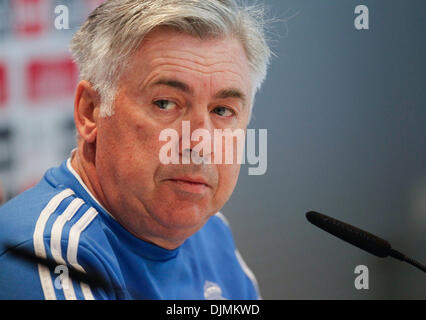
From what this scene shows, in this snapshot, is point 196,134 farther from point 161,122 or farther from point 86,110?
point 86,110

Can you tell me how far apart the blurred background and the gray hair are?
209 mm

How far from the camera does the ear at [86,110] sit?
1386 millimetres

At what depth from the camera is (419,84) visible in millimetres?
1646

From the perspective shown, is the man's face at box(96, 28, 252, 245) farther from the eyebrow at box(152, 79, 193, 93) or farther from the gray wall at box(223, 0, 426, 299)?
the gray wall at box(223, 0, 426, 299)

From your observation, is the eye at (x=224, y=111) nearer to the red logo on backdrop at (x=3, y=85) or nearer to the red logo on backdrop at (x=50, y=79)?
the red logo on backdrop at (x=50, y=79)

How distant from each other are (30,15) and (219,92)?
1.94 feet

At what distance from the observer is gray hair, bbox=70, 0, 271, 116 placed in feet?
4.32

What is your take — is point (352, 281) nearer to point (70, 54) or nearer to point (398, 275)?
point (398, 275)

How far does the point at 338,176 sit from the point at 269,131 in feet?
0.83

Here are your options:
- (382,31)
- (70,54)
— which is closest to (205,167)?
(70,54)

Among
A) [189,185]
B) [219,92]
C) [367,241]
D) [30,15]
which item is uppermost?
[30,15]

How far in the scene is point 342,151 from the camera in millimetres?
1644

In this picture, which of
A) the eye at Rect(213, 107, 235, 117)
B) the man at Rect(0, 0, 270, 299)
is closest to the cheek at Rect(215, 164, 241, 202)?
the man at Rect(0, 0, 270, 299)

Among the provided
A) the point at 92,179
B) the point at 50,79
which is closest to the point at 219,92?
the point at 92,179
